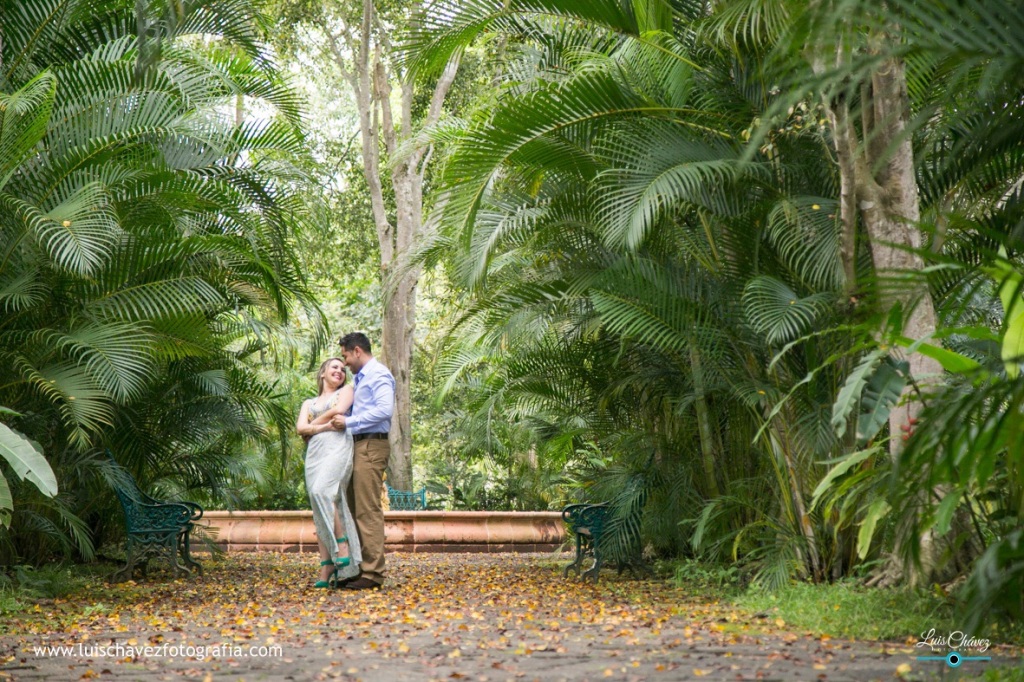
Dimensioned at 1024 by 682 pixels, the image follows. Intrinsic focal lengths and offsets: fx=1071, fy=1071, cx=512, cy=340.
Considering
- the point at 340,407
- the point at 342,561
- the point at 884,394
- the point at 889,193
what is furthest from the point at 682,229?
the point at 884,394

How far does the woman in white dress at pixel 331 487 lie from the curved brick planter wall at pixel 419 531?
5.67 metres

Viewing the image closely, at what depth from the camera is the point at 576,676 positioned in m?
4.39

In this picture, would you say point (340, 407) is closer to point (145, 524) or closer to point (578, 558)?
point (145, 524)

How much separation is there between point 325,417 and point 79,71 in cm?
319

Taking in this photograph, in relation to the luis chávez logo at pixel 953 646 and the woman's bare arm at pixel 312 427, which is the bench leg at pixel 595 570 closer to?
the woman's bare arm at pixel 312 427

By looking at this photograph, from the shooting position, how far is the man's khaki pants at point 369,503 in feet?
26.7

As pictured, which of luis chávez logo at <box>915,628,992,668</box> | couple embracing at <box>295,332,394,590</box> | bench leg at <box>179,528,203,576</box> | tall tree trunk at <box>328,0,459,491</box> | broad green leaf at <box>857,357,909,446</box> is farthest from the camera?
tall tree trunk at <box>328,0,459,491</box>

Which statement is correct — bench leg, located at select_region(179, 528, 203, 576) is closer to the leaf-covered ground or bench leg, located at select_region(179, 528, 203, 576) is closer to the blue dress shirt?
the leaf-covered ground

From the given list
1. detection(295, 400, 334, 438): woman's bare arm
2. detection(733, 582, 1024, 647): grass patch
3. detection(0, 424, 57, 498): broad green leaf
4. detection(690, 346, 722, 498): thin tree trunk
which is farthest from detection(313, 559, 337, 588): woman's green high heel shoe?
detection(733, 582, 1024, 647): grass patch

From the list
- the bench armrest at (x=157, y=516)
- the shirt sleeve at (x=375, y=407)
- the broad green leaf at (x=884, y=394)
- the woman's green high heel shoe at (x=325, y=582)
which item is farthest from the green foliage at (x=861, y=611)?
the bench armrest at (x=157, y=516)

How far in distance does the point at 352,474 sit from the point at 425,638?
2912 millimetres

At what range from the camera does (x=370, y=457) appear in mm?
8234

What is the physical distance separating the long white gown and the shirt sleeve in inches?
5.7

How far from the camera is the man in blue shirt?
816 centimetres
